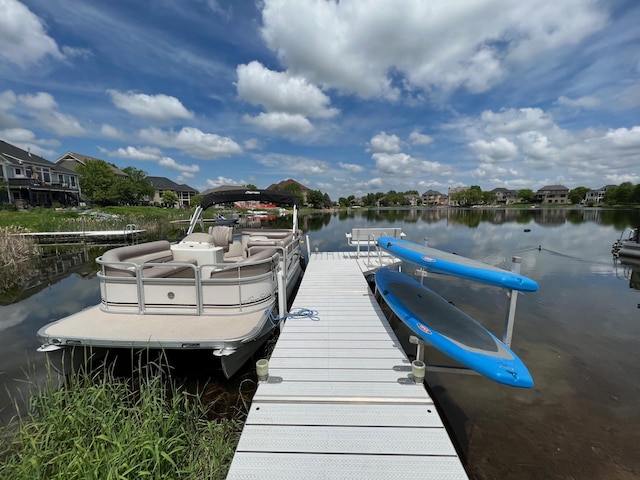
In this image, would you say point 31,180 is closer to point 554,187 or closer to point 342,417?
point 342,417

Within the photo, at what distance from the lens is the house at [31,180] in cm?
3141

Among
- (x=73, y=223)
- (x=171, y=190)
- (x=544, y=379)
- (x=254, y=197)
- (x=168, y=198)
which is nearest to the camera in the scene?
(x=544, y=379)

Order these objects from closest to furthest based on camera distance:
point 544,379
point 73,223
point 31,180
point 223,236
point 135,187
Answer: point 544,379 → point 223,236 → point 73,223 → point 31,180 → point 135,187

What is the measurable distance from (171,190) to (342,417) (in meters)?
81.9

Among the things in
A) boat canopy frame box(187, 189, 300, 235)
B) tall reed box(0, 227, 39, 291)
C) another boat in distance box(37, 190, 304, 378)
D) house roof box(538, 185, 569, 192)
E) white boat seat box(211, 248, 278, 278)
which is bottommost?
tall reed box(0, 227, 39, 291)

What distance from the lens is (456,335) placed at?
153 inches

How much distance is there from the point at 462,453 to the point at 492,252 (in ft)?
52.9

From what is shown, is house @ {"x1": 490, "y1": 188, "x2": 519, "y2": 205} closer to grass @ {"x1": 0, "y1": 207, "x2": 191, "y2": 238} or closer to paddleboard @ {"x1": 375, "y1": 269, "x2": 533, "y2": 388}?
grass @ {"x1": 0, "y1": 207, "x2": 191, "y2": 238}

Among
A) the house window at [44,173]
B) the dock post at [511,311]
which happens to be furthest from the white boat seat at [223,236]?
the house window at [44,173]

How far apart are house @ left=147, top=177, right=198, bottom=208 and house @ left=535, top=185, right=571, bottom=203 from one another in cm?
14319

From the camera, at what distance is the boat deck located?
2164 mm

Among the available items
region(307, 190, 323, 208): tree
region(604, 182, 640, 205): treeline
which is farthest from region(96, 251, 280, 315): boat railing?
region(604, 182, 640, 205): treeline

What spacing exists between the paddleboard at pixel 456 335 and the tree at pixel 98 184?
181ft

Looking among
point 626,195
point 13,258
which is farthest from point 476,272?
point 626,195
